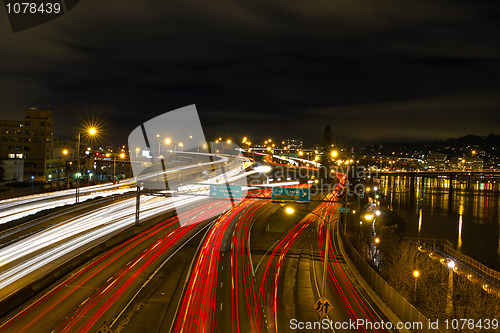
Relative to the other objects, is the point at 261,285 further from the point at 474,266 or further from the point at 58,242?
the point at 474,266

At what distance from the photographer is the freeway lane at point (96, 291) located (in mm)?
12078

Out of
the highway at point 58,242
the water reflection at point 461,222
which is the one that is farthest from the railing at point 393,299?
the water reflection at point 461,222

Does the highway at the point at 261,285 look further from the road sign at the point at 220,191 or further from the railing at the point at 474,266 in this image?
the railing at the point at 474,266

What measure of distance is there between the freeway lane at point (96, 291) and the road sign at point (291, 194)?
7.18m

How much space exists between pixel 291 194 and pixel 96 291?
1159 centimetres

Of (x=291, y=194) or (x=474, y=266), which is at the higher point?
(x=291, y=194)

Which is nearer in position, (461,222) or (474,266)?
(474,266)

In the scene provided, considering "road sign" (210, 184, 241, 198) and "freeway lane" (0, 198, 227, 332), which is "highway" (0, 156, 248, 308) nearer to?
"freeway lane" (0, 198, 227, 332)

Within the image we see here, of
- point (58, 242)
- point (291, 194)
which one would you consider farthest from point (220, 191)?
point (58, 242)

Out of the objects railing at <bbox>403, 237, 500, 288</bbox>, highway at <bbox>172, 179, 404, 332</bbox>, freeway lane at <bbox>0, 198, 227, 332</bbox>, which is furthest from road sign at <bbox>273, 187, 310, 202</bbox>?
railing at <bbox>403, 237, 500, 288</bbox>

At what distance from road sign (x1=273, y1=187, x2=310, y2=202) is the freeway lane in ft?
23.5

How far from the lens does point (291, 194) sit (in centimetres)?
2169

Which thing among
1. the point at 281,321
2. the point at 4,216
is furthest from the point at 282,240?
the point at 4,216

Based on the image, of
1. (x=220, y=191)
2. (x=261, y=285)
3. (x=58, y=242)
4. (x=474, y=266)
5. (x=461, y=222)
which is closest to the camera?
(x=261, y=285)
